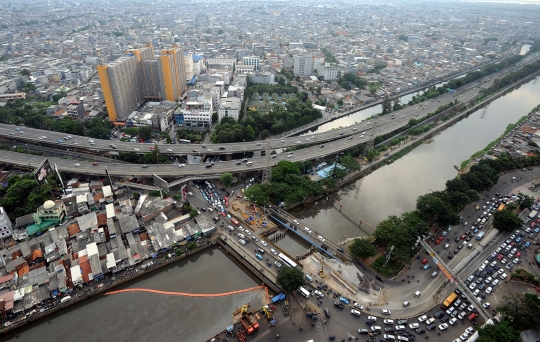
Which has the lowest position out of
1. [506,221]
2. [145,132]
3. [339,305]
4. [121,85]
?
[339,305]

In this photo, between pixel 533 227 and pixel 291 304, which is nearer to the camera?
pixel 291 304

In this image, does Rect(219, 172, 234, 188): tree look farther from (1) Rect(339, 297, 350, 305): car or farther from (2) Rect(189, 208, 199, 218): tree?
(1) Rect(339, 297, 350, 305): car

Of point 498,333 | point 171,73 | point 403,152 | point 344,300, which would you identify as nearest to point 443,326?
point 498,333

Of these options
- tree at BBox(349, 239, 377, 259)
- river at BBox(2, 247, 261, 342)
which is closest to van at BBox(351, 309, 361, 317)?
tree at BBox(349, 239, 377, 259)

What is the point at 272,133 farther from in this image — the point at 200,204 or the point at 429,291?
the point at 429,291

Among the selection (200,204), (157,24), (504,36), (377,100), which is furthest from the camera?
(157,24)

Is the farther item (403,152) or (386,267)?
(403,152)

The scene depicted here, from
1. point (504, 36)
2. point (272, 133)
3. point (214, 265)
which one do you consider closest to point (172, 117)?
point (272, 133)

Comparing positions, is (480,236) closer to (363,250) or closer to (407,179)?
(407,179)
